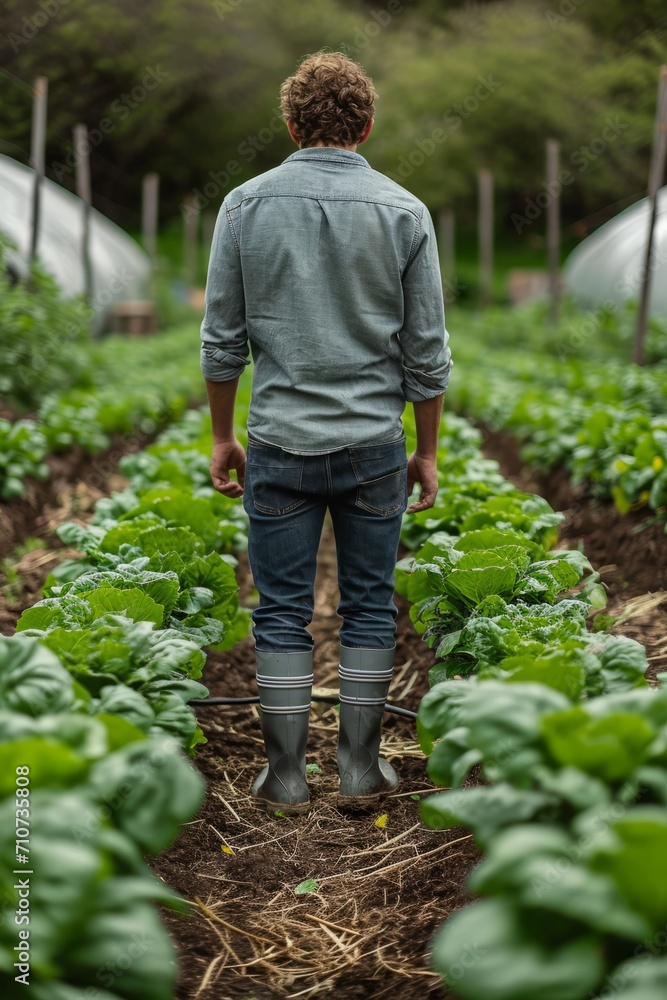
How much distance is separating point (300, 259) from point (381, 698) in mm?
1309

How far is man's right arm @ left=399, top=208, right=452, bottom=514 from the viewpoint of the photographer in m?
2.85

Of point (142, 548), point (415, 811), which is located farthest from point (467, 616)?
point (142, 548)

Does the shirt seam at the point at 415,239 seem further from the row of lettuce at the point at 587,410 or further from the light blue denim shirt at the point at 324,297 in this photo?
the row of lettuce at the point at 587,410

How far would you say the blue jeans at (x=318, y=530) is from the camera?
9.41ft

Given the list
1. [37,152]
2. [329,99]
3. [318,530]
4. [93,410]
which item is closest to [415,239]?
[329,99]

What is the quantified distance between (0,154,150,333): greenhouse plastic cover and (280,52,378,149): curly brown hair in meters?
8.76

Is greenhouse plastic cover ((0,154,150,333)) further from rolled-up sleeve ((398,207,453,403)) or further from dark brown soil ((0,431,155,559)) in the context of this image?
rolled-up sleeve ((398,207,453,403))

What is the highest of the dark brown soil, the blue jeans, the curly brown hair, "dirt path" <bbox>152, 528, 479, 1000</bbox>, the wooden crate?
the curly brown hair

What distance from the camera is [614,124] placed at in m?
15.0

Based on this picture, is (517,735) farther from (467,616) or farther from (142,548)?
(142,548)

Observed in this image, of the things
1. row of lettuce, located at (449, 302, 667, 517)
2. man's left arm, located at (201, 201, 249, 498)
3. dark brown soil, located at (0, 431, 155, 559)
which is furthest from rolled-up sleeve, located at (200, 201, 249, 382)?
dark brown soil, located at (0, 431, 155, 559)

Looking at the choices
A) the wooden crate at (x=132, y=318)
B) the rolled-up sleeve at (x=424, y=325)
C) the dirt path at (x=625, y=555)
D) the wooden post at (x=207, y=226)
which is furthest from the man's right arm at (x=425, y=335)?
the wooden post at (x=207, y=226)

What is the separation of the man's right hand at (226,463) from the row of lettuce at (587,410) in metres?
2.18

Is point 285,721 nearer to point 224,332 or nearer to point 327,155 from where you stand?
point 224,332
